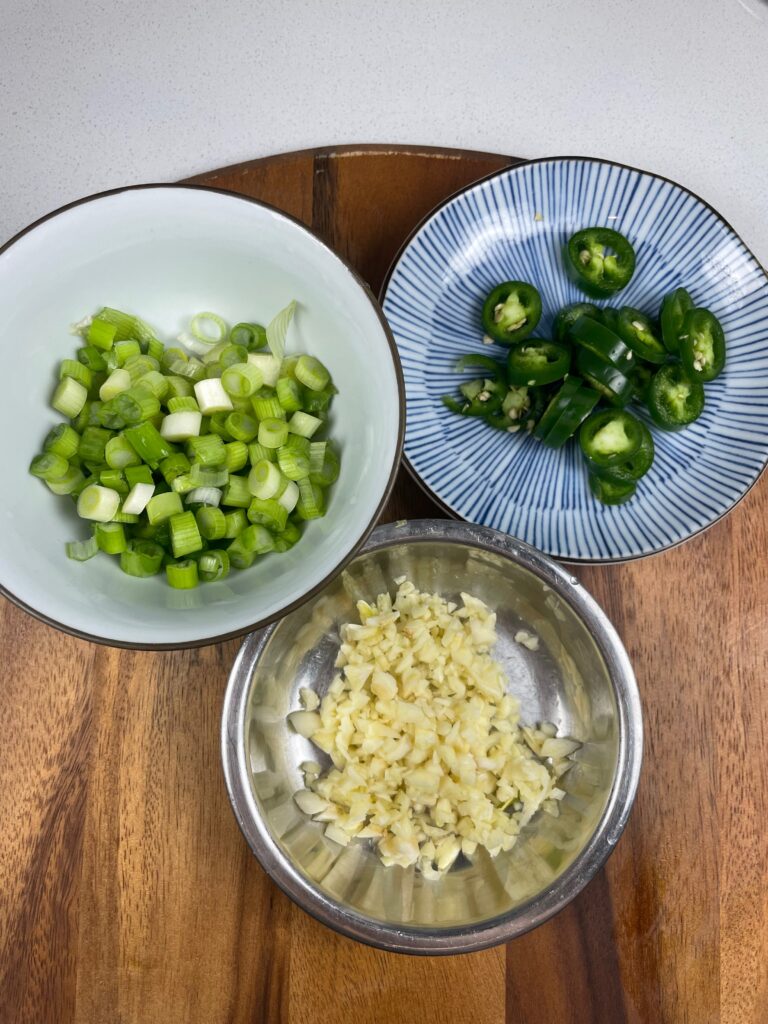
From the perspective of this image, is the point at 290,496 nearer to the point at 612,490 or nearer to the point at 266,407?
the point at 266,407

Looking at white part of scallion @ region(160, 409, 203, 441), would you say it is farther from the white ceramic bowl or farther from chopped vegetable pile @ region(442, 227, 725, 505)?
chopped vegetable pile @ region(442, 227, 725, 505)

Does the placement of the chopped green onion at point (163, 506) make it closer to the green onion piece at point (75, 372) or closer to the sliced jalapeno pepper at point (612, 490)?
the green onion piece at point (75, 372)

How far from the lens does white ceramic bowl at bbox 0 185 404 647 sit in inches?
46.8

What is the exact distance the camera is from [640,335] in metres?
1.59

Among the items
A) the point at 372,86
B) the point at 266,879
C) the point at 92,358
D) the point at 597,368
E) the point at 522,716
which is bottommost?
the point at 266,879

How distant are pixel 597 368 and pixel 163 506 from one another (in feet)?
2.54

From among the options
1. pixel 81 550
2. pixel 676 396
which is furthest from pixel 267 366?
pixel 676 396

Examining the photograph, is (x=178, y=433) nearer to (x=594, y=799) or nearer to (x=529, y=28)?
(x=594, y=799)

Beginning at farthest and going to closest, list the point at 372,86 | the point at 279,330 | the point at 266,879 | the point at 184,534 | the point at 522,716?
the point at 372,86 < the point at 522,716 < the point at 266,879 < the point at 279,330 < the point at 184,534

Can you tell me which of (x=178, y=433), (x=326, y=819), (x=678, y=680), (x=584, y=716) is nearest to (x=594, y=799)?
(x=584, y=716)

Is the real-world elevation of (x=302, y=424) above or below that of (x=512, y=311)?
below

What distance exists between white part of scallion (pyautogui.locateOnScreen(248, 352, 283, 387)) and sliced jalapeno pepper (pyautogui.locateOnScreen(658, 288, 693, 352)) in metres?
0.71

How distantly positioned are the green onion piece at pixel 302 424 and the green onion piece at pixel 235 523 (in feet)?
0.43

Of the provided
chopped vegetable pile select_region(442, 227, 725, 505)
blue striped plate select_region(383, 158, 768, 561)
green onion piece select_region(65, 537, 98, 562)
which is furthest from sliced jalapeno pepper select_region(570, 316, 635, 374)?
green onion piece select_region(65, 537, 98, 562)
